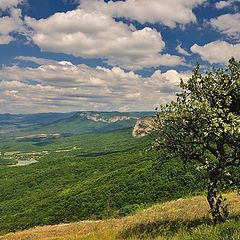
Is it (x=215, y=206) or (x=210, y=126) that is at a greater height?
(x=210, y=126)

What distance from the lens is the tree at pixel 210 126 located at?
20.5 metres

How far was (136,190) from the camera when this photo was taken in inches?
4628

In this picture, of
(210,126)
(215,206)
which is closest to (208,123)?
(210,126)

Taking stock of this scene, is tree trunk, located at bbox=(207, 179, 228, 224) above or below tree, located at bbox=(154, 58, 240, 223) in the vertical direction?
below

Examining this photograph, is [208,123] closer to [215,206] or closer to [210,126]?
A: [210,126]

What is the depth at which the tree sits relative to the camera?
2047 cm

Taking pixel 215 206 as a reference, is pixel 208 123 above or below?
above

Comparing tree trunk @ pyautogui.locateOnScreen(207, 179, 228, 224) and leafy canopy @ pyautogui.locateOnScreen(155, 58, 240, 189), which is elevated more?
leafy canopy @ pyautogui.locateOnScreen(155, 58, 240, 189)

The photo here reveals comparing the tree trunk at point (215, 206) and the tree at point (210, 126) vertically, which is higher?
the tree at point (210, 126)

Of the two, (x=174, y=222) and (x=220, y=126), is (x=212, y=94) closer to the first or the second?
(x=220, y=126)

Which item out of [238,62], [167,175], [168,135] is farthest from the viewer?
[167,175]

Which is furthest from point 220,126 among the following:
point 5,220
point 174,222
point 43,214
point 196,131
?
point 5,220

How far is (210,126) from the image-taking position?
20391mm

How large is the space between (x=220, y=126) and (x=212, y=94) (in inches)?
102
